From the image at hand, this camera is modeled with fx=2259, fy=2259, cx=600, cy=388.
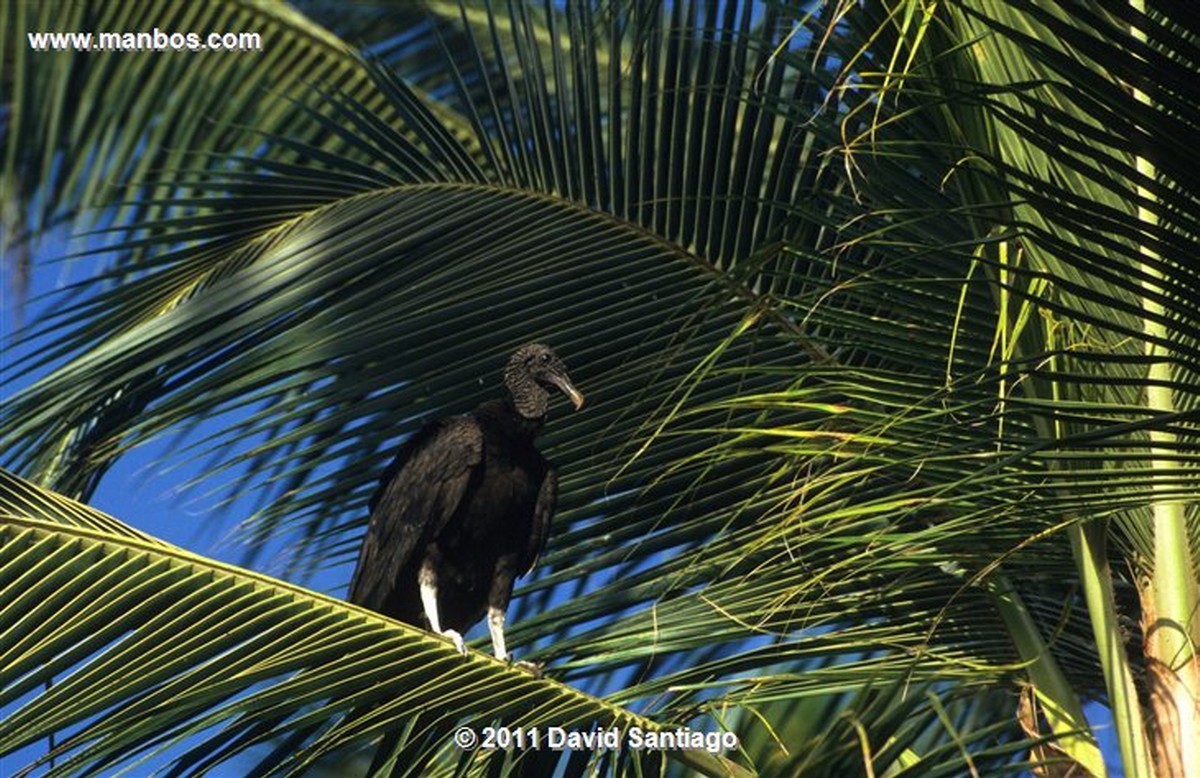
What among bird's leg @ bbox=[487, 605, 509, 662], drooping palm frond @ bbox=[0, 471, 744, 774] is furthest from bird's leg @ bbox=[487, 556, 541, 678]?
drooping palm frond @ bbox=[0, 471, 744, 774]


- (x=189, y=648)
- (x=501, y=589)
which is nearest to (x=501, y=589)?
(x=501, y=589)

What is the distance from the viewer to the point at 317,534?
15.4 ft

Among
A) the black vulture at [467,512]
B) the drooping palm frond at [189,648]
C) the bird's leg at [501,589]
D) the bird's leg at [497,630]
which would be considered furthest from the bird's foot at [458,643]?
the bird's leg at [501,589]

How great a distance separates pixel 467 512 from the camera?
15.6ft

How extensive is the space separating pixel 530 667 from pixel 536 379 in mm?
863

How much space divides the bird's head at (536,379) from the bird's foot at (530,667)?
0.64 m

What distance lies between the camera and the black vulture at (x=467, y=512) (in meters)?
4.56

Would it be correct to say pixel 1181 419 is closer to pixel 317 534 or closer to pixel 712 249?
pixel 712 249

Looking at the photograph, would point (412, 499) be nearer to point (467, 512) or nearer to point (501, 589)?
point (467, 512)

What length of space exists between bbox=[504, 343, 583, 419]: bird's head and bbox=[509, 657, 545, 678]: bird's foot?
642 mm

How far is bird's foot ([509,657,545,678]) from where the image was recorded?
3477 mm

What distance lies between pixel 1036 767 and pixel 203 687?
1.21m

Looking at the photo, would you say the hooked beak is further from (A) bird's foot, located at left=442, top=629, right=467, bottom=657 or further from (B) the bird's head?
(A) bird's foot, located at left=442, top=629, right=467, bottom=657

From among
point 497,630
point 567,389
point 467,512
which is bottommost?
point 497,630
